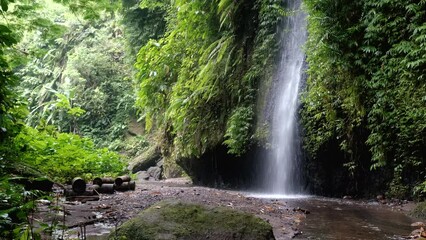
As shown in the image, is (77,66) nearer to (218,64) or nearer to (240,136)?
(218,64)

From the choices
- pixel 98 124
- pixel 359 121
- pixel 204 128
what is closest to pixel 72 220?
pixel 359 121

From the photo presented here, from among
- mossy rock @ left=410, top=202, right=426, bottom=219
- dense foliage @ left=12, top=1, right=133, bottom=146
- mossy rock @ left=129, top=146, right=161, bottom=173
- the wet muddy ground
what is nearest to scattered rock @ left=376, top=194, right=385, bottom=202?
the wet muddy ground

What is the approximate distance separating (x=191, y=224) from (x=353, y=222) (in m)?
2.56

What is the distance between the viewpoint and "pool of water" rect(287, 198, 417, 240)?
13.7ft

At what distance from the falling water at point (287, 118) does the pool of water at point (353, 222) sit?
1.98 metres

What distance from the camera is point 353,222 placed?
493 cm

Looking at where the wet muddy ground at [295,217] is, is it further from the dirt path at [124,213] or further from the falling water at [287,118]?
the falling water at [287,118]

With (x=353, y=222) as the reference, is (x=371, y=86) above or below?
above

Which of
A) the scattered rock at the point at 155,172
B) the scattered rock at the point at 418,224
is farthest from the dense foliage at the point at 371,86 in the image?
the scattered rock at the point at 155,172

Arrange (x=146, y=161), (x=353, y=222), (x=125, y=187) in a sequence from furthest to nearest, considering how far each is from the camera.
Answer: (x=146, y=161)
(x=125, y=187)
(x=353, y=222)

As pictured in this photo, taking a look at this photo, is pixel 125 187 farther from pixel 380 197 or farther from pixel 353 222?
pixel 380 197

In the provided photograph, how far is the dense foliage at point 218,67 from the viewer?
9922 mm

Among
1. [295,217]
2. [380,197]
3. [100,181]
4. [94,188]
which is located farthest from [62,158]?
[380,197]

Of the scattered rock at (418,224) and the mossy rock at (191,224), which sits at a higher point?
the mossy rock at (191,224)
